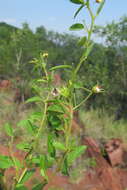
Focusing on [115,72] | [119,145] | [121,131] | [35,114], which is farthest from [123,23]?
[35,114]

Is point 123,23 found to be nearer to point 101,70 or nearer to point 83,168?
point 101,70

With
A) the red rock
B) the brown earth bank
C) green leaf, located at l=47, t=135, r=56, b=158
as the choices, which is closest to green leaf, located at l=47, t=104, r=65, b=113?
green leaf, located at l=47, t=135, r=56, b=158

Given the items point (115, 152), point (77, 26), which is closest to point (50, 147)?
point (77, 26)

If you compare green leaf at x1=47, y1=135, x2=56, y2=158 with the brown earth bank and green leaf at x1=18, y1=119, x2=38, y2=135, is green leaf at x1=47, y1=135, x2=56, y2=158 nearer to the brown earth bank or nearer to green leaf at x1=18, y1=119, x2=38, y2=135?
green leaf at x1=18, y1=119, x2=38, y2=135

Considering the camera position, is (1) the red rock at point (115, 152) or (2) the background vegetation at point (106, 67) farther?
(2) the background vegetation at point (106, 67)

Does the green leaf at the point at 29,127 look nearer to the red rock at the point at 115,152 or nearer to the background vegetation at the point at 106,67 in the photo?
the red rock at the point at 115,152

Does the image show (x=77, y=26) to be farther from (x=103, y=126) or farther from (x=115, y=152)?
(x=103, y=126)

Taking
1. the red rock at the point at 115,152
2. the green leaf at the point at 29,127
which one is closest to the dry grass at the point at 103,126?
the red rock at the point at 115,152

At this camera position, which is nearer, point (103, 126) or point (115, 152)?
point (115, 152)
